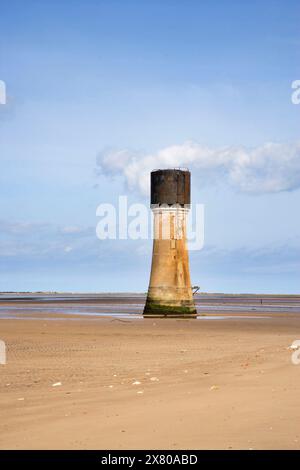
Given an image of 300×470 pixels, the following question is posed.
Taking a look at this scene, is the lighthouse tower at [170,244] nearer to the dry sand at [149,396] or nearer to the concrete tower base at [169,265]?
the concrete tower base at [169,265]

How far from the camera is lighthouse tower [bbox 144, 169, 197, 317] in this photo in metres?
38.2

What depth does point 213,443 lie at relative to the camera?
7168 mm

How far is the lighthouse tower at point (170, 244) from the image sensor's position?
38.2 m

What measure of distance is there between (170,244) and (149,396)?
1109 inches

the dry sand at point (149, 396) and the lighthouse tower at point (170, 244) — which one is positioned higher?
the lighthouse tower at point (170, 244)

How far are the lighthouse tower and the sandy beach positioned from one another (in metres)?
16.9

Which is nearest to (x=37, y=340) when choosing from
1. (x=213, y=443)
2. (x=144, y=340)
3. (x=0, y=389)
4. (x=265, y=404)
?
(x=144, y=340)

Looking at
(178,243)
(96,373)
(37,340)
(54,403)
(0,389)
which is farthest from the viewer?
(178,243)

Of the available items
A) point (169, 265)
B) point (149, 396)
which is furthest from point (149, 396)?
point (169, 265)

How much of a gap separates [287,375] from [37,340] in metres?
11.7

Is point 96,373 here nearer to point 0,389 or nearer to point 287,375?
point 0,389

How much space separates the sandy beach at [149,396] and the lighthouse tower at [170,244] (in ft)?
55.5

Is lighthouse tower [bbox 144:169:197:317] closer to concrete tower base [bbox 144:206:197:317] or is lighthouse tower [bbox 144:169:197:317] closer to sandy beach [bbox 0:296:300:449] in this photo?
concrete tower base [bbox 144:206:197:317]

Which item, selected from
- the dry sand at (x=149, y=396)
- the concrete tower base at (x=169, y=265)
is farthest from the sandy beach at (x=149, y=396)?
the concrete tower base at (x=169, y=265)
